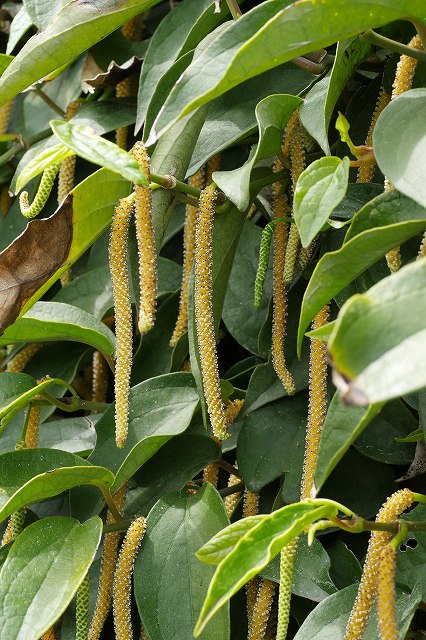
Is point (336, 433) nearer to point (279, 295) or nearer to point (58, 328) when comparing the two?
point (279, 295)

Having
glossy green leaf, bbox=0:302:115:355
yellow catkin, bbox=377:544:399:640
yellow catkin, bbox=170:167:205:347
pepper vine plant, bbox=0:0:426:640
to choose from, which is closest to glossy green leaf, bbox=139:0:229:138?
pepper vine plant, bbox=0:0:426:640

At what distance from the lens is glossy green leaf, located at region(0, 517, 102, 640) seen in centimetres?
73

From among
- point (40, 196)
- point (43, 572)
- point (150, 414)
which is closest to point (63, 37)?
point (40, 196)

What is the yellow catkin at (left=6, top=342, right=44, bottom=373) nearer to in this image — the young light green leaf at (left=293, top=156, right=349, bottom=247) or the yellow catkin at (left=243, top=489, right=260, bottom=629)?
the yellow catkin at (left=243, top=489, right=260, bottom=629)

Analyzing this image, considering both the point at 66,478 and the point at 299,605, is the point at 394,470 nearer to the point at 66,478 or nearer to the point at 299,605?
the point at 299,605

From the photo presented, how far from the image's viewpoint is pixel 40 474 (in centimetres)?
79

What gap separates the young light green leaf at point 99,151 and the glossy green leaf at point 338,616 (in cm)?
37

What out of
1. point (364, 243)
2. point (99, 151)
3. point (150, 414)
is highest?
point (99, 151)

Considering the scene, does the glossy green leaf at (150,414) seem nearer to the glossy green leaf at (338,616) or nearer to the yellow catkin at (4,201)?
the glossy green leaf at (338,616)

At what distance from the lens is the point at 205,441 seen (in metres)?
0.90

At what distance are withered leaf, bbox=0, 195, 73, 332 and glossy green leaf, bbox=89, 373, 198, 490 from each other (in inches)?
7.7

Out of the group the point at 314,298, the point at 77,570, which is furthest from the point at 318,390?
the point at 77,570

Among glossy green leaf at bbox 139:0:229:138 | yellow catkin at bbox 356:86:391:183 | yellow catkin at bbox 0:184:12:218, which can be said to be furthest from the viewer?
yellow catkin at bbox 0:184:12:218

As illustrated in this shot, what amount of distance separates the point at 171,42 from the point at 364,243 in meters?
0.45
